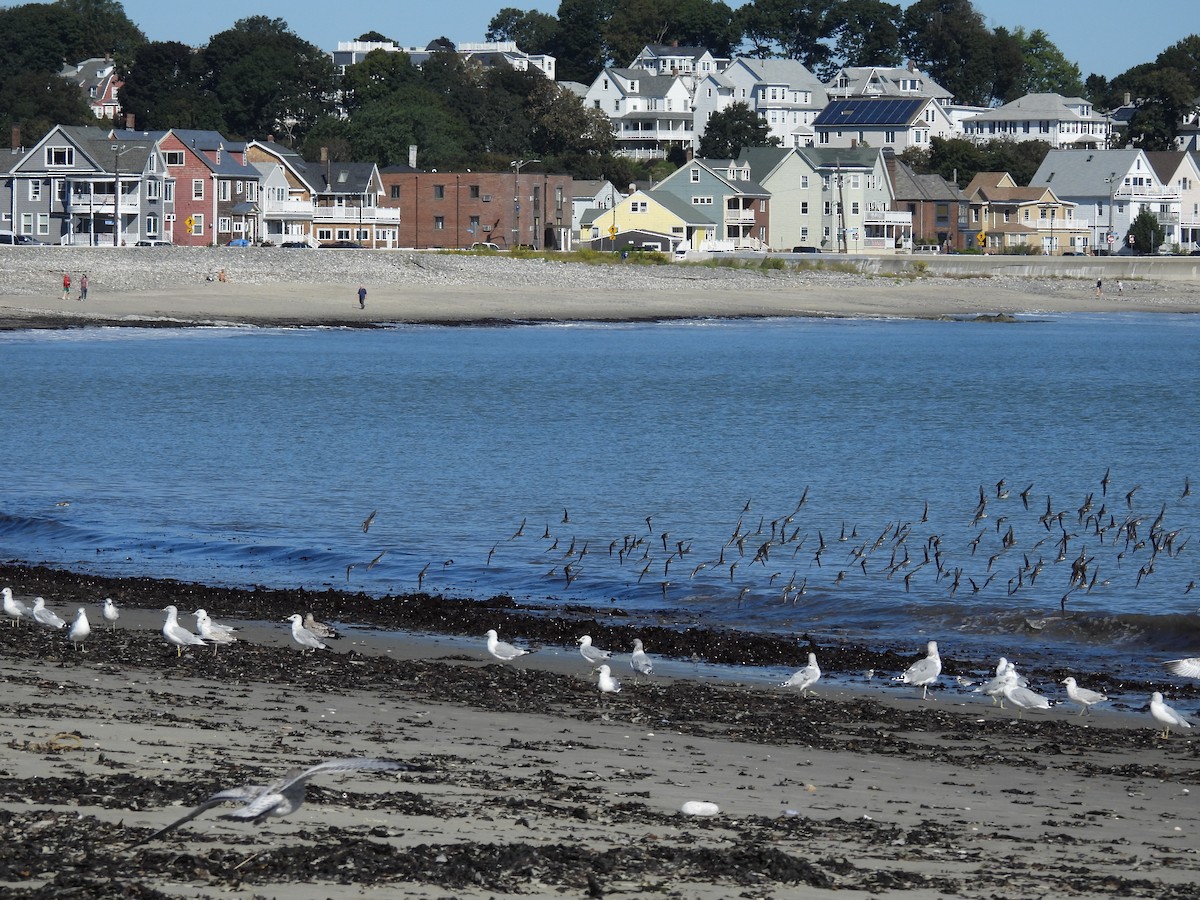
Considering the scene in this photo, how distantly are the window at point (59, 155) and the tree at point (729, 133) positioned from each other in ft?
210

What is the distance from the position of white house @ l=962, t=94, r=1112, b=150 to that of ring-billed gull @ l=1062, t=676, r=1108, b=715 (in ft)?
522

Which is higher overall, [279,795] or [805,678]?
[279,795]

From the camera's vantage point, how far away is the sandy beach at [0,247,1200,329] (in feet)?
220

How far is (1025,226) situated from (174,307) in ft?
261

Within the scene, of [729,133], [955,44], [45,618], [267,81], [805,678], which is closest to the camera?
[805,678]

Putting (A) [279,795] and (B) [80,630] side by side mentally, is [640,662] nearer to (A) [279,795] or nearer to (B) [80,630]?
(B) [80,630]

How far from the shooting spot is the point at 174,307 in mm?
66375

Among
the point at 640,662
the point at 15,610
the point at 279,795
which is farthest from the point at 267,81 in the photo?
the point at 279,795

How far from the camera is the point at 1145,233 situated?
124312 millimetres

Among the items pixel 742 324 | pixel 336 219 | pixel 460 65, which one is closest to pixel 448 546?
pixel 742 324

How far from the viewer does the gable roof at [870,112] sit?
15912 cm

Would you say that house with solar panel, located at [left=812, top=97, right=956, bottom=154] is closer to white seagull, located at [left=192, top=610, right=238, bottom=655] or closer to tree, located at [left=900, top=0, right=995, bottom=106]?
tree, located at [left=900, top=0, right=995, bottom=106]

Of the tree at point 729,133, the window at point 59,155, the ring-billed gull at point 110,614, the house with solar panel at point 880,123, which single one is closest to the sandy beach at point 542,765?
the ring-billed gull at point 110,614

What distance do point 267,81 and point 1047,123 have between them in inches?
3203
